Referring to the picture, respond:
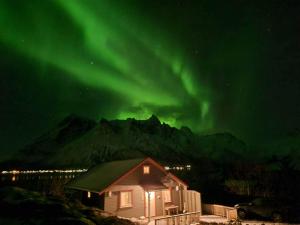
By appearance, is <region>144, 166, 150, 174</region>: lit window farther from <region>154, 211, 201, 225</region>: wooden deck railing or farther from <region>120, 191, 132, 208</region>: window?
<region>154, 211, 201, 225</region>: wooden deck railing

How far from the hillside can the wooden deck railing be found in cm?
8296

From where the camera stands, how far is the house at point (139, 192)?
20719 millimetres

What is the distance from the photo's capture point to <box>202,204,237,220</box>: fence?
71.8 ft

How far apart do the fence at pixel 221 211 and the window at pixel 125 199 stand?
802cm

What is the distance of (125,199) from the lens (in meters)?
21.3

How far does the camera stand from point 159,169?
77.7 ft

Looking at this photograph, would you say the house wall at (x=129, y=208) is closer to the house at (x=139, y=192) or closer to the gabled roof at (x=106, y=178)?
the house at (x=139, y=192)

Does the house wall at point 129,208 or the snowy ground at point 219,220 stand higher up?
the house wall at point 129,208

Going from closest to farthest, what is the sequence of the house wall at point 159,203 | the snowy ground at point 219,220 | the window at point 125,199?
the snowy ground at point 219,220, the window at point 125,199, the house wall at point 159,203

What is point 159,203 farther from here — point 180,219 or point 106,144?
point 106,144

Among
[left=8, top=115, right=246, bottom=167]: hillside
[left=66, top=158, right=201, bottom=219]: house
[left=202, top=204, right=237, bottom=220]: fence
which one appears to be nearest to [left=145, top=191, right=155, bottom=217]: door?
[left=66, top=158, right=201, bottom=219]: house

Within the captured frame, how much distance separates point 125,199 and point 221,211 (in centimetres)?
868

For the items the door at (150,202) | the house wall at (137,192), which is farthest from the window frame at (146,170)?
the door at (150,202)

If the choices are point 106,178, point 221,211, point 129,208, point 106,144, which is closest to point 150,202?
point 129,208
